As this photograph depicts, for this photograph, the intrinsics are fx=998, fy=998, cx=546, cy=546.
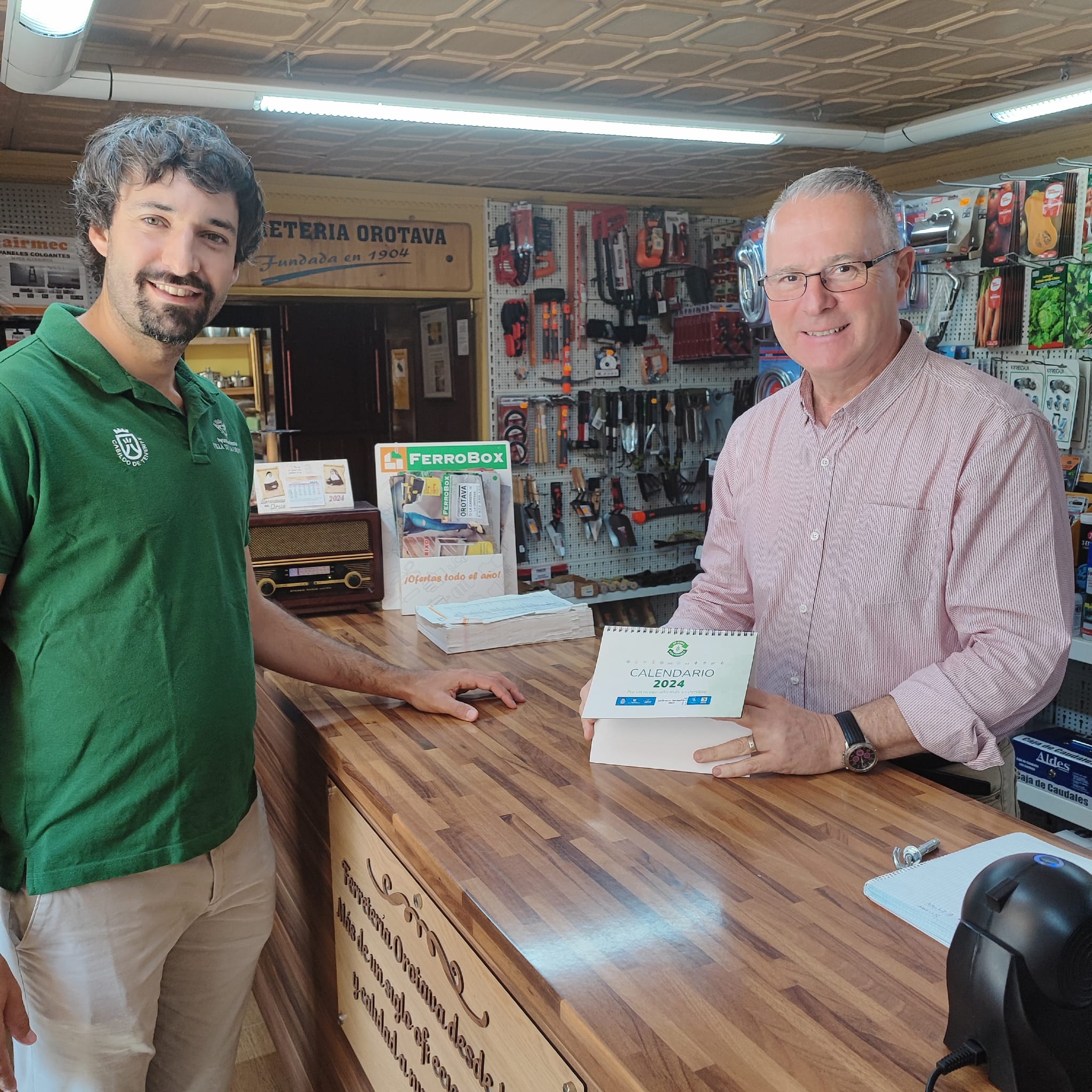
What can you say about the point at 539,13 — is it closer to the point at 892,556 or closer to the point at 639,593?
the point at 892,556

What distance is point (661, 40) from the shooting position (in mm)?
3600

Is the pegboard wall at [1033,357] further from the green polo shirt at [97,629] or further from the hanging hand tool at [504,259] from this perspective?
the green polo shirt at [97,629]

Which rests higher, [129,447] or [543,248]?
[543,248]

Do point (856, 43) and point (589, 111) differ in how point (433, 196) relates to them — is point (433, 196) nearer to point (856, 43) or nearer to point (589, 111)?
point (589, 111)

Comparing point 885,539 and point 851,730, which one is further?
point 885,539

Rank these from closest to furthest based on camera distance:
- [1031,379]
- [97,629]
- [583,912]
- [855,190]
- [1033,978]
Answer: [1033,978] → [583,912] → [97,629] → [855,190] → [1031,379]

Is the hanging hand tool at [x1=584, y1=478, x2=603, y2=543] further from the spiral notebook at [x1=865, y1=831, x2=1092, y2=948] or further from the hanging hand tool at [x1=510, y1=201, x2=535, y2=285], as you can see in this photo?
the spiral notebook at [x1=865, y1=831, x2=1092, y2=948]

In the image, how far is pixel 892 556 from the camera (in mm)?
1791

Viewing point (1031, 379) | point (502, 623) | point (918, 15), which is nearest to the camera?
point (502, 623)

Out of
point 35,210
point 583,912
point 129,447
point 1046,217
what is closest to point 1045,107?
point 1046,217

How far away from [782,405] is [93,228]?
1.35 meters

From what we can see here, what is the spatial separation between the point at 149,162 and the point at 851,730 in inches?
57.4

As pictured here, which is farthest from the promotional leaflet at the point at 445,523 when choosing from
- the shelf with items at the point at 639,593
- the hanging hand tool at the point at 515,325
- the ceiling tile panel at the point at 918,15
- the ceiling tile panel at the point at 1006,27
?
the hanging hand tool at the point at 515,325

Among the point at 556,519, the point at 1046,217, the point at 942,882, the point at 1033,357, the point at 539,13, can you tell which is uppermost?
the point at 539,13
